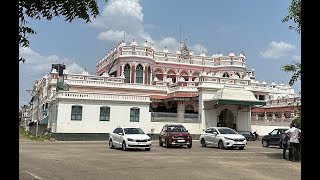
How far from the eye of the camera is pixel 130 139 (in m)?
22.8

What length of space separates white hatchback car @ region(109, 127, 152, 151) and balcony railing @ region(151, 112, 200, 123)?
14208 mm

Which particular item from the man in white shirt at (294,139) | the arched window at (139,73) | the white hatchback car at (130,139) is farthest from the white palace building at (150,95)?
the man in white shirt at (294,139)

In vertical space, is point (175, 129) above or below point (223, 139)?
above

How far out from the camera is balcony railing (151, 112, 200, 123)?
1526 inches

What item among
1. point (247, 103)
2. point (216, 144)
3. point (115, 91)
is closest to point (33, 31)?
point (216, 144)

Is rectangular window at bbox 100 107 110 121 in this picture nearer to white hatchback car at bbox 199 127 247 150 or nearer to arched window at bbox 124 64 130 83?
white hatchback car at bbox 199 127 247 150

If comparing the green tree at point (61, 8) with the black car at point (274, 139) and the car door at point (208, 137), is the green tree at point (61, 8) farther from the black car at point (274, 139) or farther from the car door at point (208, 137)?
the black car at point (274, 139)

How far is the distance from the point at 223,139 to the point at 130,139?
21.8ft

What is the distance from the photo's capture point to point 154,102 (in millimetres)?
45531

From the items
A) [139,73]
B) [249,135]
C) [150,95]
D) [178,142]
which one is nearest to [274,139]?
[178,142]

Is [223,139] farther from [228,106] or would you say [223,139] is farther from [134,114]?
[228,106]

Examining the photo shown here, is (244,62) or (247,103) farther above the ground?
(244,62)

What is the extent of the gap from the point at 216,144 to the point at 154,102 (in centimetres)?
1992
